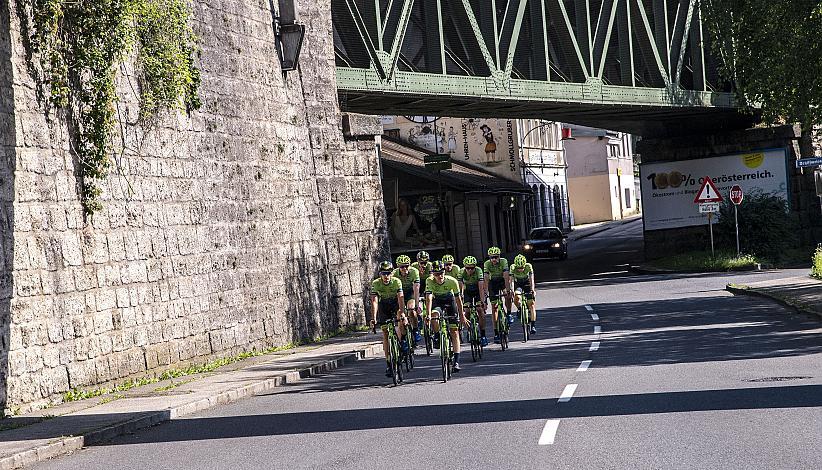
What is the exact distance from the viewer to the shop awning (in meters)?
56.4

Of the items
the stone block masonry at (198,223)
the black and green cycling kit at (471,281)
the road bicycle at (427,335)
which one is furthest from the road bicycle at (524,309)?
the stone block masonry at (198,223)

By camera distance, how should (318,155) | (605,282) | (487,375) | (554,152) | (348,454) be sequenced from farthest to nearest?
(554,152) → (605,282) → (318,155) → (487,375) → (348,454)

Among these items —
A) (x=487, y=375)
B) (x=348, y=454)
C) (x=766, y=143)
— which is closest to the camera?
(x=348, y=454)

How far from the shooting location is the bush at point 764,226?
148ft

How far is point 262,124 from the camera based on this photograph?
2408cm

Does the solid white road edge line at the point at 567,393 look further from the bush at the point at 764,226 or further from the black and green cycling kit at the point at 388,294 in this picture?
the bush at the point at 764,226

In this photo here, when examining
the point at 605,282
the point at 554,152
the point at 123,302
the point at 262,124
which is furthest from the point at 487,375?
the point at 554,152

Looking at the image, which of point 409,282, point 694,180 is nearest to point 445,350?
point 409,282

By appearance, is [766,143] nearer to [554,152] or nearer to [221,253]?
[221,253]

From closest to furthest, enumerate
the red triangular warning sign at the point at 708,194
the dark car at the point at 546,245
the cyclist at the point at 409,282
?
the cyclist at the point at 409,282 → the red triangular warning sign at the point at 708,194 → the dark car at the point at 546,245

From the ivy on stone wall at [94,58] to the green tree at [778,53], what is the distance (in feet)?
37.0

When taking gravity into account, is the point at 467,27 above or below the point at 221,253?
above

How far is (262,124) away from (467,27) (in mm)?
9232

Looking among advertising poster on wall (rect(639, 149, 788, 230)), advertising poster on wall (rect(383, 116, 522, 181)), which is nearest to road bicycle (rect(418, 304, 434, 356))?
advertising poster on wall (rect(639, 149, 788, 230))
